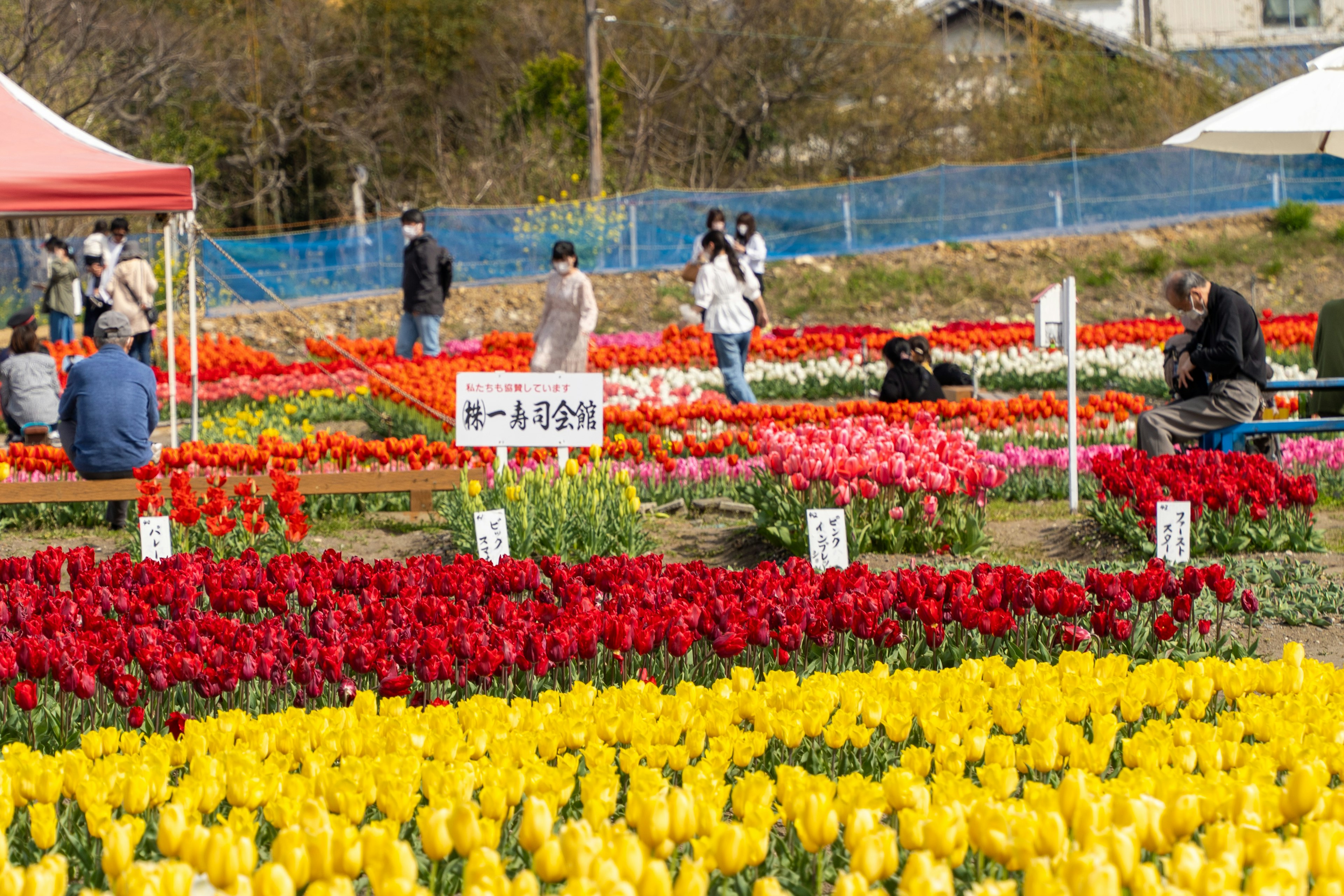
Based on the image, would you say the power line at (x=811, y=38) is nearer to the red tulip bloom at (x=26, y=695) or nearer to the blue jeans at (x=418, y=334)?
the blue jeans at (x=418, y=334)

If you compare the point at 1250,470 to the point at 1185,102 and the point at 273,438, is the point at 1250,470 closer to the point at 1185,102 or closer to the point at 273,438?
the point at 273,438

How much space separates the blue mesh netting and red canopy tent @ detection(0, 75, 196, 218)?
1299cm

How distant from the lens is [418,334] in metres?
14.6

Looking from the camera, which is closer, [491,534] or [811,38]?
[491,534]

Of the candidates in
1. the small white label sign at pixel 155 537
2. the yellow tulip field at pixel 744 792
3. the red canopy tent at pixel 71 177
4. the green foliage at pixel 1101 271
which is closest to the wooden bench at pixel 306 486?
the small white label sign at pixel 155 537

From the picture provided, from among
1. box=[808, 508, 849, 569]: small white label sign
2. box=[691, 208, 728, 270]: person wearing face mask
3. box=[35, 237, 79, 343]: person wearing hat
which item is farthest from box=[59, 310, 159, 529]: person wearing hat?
box=[35, 237, 79, 343]: person wearing hat

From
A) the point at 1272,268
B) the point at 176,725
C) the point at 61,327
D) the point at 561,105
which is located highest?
the point at 561,105

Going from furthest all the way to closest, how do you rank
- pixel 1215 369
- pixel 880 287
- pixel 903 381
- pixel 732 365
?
pixel 880 287
pixel 732 365
pixel 903 381
pixel 1215 369

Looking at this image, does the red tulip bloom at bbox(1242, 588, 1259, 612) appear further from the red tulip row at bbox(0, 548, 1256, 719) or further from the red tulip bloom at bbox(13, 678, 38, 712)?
the red tulip bloom at bbox(13, 678, 38, 712)

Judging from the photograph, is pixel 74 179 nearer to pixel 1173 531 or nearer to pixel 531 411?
pixel 531 411

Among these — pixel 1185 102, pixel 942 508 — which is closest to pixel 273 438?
pixel 942 508

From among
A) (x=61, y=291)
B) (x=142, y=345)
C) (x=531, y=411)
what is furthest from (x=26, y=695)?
(x=61, y=291)

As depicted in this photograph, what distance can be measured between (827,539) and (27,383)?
23.5 ft

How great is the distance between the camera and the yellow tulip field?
2.33m
